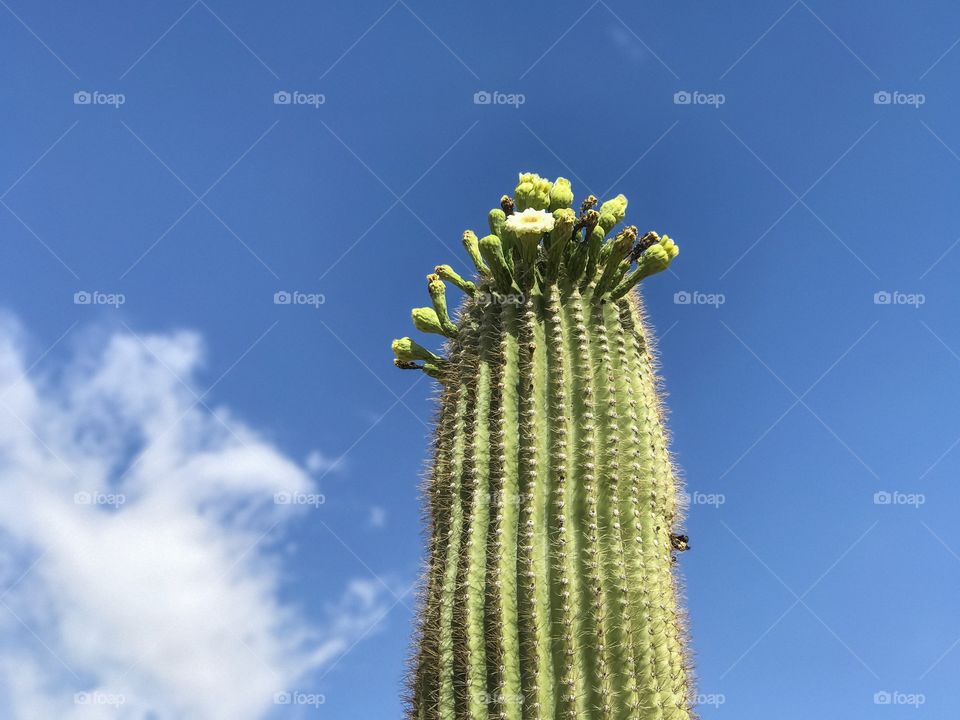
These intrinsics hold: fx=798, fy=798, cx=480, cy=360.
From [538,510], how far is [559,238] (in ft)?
5.87

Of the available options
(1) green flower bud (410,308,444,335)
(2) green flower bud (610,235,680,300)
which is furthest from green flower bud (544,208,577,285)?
(1) green flower bud (410,308,444,335)

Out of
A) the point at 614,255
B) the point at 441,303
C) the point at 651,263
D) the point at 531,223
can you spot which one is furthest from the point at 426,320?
the point at 651,263

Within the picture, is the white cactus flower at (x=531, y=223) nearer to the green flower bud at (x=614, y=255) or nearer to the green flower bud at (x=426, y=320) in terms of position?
the green flower bud at (x=614, y=255)

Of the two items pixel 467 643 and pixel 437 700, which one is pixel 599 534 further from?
pixel 437 700

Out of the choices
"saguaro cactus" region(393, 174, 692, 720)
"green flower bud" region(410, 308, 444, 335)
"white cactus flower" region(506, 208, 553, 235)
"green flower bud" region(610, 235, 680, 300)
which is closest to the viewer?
"saguaro cactus" region(393, 174, 692, 720)

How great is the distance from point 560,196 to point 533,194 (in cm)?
18

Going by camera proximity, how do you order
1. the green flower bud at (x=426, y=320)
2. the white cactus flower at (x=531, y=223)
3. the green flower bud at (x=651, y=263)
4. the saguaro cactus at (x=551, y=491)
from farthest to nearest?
1. the green flower bud at (x=426, y=320)
2. the green flower bud at (x=651, y=263)
3. the white cactus flower at (x=531, y=223)
4. the saguaro cactus at (x=551, y=491)

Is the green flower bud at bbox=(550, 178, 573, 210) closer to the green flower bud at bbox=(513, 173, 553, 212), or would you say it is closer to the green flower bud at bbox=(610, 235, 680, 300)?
the green flower bud at bbox=(513, 173, 553, 212)

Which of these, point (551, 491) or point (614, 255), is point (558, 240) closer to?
point (614, 255)

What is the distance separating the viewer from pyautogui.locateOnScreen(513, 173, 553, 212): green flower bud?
5.21 metres

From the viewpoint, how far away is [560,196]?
520cm

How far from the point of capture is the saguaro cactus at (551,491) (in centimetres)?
416

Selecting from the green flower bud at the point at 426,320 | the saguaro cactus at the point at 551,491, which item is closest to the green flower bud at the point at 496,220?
the saguaro cactus at the point at 551,491

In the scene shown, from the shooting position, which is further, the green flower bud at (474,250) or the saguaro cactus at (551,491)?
the green flower bud at (474,250)
